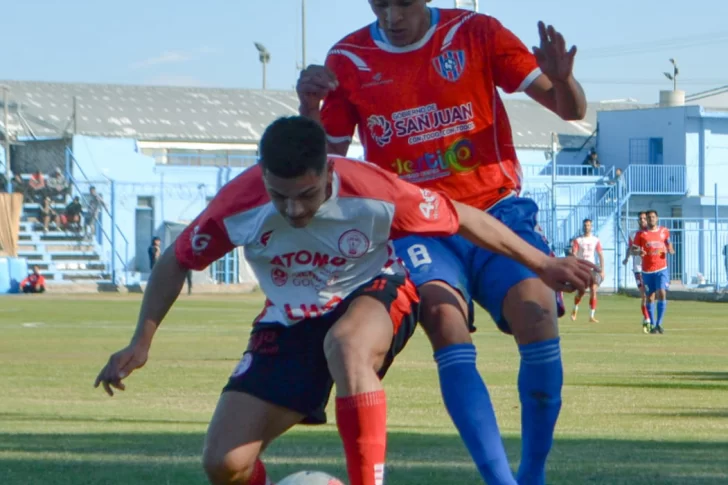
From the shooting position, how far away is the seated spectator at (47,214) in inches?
1858

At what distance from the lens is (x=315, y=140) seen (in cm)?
493

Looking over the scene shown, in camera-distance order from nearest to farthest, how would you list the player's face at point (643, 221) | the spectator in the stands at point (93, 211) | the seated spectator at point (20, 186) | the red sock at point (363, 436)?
1. the red sock at point (363, 436)
2. the player's face at point (643, 221)
3. the spectator in the stands at point (93, 211)
4. the seated spectator at point (20, 186)

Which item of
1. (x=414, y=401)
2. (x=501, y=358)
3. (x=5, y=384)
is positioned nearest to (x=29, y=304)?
(x=501, y=358)

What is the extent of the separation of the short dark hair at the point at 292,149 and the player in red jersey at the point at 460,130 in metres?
0.89

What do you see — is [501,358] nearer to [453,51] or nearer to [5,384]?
[5,384]

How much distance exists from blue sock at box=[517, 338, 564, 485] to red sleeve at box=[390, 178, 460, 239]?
75 cm

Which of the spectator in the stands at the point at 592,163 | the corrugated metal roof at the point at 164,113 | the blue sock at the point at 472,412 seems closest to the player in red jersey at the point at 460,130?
the blue sock at the point at 472,412

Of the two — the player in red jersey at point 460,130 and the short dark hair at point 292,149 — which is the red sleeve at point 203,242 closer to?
the short dark hair at point 292,149

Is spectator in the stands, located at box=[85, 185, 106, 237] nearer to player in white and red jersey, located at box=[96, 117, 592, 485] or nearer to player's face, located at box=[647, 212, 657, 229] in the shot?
player's face, located at box=[647, 212, 657, 229]

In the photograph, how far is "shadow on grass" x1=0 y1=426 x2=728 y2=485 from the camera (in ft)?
21.0

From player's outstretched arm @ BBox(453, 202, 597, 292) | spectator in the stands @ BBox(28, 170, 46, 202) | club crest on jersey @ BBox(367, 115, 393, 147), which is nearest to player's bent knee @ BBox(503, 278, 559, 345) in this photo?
player's outstretched arm @ BBox(453, 202, 597, 292)

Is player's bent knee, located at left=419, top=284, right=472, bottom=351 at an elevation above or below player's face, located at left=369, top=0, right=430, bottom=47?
below

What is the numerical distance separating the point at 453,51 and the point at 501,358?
36.5 ft

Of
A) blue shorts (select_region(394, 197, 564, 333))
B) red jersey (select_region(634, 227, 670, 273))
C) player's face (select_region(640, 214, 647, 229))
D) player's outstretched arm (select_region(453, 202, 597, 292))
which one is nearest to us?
player's outstretched arm (select_region(453, 202, 597, 292))
